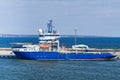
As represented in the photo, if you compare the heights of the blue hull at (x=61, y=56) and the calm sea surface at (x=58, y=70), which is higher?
the blue hull at (x=61, y=56)

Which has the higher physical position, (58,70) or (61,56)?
(61,56)

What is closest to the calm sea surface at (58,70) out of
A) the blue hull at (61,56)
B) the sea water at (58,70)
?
the sea water at (58,70)

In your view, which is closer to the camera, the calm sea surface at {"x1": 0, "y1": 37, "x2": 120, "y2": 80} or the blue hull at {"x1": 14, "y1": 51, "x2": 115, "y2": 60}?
the calm sea surface at {"x1": 0, "y1": 37, "x2": 120, "y2": 80}

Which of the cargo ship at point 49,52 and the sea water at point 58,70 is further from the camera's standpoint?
the cargo ship at point 49,52

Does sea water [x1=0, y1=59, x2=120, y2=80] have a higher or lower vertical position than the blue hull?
lower

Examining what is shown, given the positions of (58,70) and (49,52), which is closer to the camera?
(58,70)

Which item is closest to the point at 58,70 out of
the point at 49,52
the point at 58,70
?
the point at 58,70

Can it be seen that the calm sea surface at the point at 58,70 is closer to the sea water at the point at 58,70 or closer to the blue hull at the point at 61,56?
the sea water at the point at 58,70

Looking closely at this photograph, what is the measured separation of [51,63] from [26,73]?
19.5 m

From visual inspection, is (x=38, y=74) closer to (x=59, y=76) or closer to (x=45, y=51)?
(x=59, y=76)

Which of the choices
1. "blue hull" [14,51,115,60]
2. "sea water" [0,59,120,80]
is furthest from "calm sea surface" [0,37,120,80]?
"blue hull" [14,51,115,60]

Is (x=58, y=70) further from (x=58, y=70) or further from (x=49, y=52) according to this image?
(x=49, y=52)

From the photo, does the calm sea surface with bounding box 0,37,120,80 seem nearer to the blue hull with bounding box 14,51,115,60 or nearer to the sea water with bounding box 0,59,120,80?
the sea water with bounding box 0,59,120,80

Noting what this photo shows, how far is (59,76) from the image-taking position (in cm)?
7406
